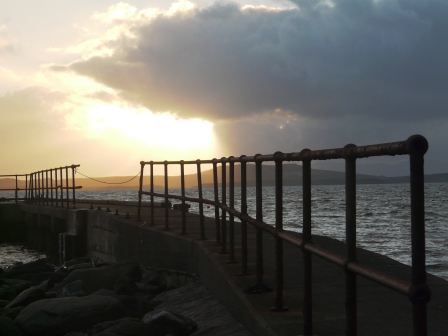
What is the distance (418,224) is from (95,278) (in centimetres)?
754

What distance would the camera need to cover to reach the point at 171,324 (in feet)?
19.0

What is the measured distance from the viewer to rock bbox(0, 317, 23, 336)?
256 inches

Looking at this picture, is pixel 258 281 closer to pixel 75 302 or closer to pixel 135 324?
pixel 135 324

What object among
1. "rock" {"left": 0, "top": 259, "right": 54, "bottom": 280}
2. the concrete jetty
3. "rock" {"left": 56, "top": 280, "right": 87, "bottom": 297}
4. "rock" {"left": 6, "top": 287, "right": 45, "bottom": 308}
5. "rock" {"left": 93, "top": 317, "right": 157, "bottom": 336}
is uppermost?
the concrete jetty

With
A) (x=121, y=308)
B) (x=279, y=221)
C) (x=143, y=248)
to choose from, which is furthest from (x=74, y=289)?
(x=279, y=221)

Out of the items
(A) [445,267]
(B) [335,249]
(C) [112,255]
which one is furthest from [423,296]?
(A) [445,267]

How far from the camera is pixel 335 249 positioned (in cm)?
822

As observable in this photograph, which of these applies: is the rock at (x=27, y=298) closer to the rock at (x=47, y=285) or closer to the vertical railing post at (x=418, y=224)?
the rock at (x=47, y=285)

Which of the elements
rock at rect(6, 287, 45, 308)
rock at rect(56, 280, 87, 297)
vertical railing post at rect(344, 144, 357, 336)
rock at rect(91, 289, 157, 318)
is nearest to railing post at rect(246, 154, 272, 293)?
vertical railing post at rect(344, 144, 357, 336)

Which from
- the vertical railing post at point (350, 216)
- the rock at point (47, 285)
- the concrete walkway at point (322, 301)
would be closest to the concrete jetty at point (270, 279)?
the concrete walkway at point (322, 301)

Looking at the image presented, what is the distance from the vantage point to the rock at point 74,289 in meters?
8.34

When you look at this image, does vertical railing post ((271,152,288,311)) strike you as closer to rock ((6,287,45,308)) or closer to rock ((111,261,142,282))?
rock ((6,287,45,308))

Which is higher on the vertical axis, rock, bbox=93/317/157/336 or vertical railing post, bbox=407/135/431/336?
vertical railing post, bbox=407/135/431/336

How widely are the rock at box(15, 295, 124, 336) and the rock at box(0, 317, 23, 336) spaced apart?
11 centimetres
